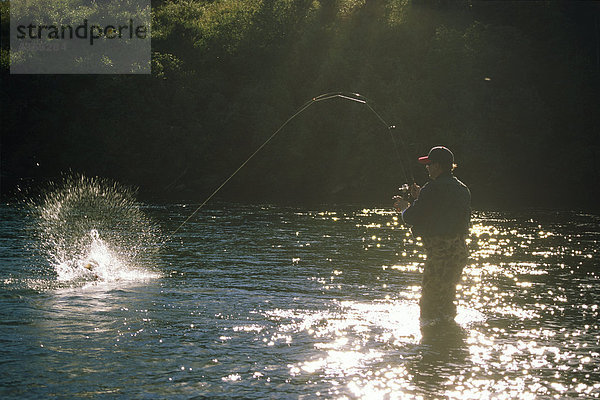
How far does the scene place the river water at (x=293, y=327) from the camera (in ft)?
25.6

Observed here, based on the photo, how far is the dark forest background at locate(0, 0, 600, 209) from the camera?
48.0m

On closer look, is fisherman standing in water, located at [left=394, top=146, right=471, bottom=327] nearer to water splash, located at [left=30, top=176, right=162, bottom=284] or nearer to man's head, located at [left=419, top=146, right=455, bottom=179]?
man's head, located at [left=419, top=146, right=455, bottom=179]

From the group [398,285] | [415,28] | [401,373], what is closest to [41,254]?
[398,285]

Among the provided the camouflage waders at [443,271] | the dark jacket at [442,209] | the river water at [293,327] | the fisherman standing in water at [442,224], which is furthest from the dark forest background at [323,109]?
the dark jacket at [442,209]

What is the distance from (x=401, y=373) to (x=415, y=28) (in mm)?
46669

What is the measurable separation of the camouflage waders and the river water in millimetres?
438

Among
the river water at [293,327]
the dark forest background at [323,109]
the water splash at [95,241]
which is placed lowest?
the river water at [293,327]

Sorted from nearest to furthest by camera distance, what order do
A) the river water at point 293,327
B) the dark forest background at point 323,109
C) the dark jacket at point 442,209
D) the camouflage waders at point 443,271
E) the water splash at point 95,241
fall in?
the river water at point 293,327 → the dark jacket at point 442,209 → the camouflage waders at point 443,271 → the water splash at point 95,241 → the dark forest background at point 323,109

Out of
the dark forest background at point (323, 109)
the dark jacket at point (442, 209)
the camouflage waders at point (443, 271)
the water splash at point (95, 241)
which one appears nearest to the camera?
the dark jacket at point (442, 209)

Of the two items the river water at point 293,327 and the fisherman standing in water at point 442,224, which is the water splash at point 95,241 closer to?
the river water at point 293,327

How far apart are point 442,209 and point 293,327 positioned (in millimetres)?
2644

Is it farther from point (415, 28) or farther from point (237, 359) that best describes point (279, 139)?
point (237, 359)

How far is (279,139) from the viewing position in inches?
2023

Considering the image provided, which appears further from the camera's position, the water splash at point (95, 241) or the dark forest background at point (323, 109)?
the dark forest background at point (323, 109)
